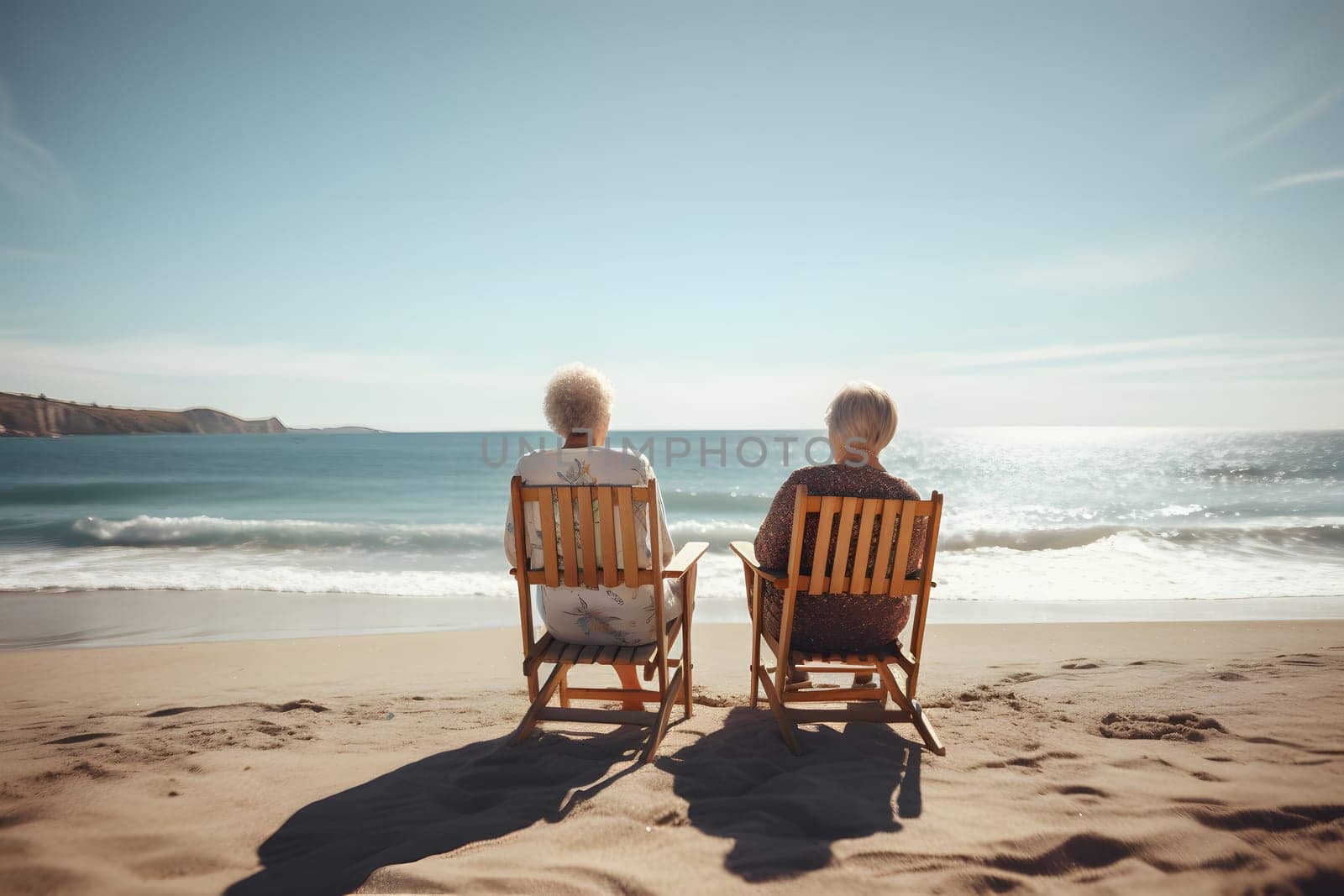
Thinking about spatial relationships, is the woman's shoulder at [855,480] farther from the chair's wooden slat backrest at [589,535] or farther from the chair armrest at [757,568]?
the chair's wooden slat backrest at [589,535]

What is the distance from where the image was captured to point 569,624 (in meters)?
3.27

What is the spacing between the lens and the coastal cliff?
53125 millimetres

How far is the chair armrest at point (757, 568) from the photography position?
2.96m

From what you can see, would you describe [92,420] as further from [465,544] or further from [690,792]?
[690,792]

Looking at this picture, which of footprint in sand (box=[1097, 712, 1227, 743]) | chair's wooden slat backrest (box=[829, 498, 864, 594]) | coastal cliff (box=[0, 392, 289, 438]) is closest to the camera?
chair's wooden slat backrest (box=[829, 498, 864, 594])

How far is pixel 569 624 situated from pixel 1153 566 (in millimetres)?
10243

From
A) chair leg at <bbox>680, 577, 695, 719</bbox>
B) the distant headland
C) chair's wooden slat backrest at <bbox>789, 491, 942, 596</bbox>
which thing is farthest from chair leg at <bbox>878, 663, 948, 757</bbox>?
the distant headland

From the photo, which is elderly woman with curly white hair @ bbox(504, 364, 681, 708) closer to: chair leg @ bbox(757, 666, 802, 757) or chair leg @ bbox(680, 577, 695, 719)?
chair leg @ bbox(680, 577, 695, 719)

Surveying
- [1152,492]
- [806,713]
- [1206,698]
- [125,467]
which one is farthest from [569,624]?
[125,467]

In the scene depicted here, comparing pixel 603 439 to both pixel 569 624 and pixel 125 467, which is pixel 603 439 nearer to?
pixel 569 624

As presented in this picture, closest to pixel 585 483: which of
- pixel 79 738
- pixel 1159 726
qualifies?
pixel 79 738

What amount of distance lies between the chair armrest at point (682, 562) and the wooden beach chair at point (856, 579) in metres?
0.34

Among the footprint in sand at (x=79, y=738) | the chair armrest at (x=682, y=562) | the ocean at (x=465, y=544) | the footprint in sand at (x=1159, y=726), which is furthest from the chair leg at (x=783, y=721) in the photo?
the ocean at (x=465, y=544)

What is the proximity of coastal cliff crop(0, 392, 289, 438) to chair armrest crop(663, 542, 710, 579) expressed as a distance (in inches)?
2856
